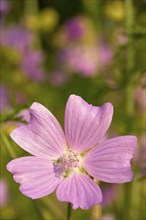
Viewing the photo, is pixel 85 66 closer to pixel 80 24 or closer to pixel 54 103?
pixel 80 24

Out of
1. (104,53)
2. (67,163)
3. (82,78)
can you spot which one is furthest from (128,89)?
(82,78)

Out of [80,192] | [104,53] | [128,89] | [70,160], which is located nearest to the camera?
[80,192]

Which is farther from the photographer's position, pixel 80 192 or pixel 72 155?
pixel 72 155

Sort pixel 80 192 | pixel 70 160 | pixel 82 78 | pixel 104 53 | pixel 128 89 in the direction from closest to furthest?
pixel 80 192 → pixel 70 160 → pixel 128 89 → pixel 104 53 → pixel 82 78

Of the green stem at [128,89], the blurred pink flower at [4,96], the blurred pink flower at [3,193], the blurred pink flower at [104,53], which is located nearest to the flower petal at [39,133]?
the green stem at [128,89]

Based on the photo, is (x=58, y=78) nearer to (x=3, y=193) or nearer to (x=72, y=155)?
(x=3, y=193)

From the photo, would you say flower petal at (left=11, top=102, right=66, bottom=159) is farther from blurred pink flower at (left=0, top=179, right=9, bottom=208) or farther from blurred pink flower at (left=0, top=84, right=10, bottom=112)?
blurred pink flower at (left=0, top=179, right=9, bottom=208)

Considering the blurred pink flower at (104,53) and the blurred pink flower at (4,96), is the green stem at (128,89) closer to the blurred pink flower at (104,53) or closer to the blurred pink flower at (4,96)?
the blurred pink flower at (4,96)

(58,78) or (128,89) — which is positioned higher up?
(128,89)

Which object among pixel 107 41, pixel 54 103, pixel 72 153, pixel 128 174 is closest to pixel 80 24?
A: pixel 107 41
